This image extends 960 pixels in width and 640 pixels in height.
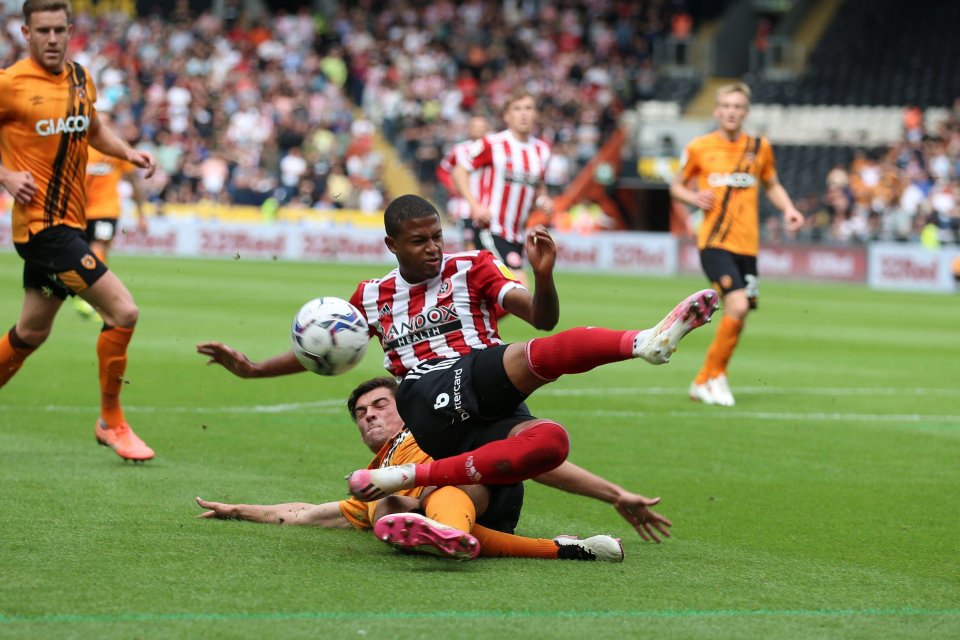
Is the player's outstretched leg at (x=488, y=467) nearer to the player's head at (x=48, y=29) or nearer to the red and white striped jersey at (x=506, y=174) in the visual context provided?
the player's head at (x=48, y=29)

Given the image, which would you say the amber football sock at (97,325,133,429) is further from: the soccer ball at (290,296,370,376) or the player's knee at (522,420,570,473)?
the player's knee at (522,420,570,473)

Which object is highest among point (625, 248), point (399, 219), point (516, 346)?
point (399, 219)

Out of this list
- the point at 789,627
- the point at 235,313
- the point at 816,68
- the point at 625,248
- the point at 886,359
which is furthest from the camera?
the point at 816,68

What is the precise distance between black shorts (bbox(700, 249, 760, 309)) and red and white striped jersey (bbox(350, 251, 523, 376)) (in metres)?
5.92

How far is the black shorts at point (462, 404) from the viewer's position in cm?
545

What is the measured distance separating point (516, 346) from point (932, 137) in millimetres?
28998

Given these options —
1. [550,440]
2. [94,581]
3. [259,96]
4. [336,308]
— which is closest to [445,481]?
[550,440]

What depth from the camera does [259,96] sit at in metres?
37.8

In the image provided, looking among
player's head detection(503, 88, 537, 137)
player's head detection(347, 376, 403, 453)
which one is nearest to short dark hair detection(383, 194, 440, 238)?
player's head detection(347, 376, 403, 453)

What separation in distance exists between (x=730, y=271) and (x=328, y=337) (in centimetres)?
642

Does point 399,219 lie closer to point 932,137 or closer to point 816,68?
point 932,137

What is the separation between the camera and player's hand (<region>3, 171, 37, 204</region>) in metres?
7.40

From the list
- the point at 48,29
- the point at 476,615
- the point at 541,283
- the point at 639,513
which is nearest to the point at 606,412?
the point at 48,29

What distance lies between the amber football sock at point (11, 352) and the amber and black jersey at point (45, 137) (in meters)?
0.57
